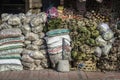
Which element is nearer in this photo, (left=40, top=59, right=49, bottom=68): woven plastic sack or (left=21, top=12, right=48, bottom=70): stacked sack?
(left=21, top=12, right=48, bottom=70): stacked sack

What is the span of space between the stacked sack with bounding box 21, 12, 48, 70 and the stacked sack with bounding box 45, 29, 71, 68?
294 mm

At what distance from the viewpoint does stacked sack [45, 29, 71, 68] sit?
33.4ft

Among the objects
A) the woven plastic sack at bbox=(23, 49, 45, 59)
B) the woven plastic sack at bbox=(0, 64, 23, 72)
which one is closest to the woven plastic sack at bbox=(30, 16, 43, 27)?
the woven plastic sack at bbox=(23, 49, 45, 59)

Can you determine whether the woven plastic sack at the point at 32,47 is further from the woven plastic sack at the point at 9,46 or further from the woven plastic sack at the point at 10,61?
the woven plastic sack at the point at 10,61

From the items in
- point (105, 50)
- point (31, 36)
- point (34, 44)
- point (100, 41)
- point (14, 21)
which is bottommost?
point (105, 50)

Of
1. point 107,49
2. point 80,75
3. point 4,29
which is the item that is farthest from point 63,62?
point 4,29

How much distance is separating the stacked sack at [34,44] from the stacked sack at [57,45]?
294mm

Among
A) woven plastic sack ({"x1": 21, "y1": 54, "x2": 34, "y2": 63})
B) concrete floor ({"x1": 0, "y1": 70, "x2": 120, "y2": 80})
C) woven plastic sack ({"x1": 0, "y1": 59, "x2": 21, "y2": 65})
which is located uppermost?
woven plastic sack ({"x1": 21, "y1": 54, "x2": 34, "y2": 63})

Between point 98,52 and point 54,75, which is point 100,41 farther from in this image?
point 54,75

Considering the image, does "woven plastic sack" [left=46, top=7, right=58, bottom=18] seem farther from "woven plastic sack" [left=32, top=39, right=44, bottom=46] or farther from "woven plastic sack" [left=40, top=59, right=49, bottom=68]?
"woven plastic sack" [left=40, top=59, right=49, bottom=68]

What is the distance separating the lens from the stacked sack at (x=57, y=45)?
10172 millimetres

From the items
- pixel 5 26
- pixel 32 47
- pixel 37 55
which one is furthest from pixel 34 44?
pixel 5 26

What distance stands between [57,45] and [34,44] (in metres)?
0.67

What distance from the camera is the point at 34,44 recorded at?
1039cm
